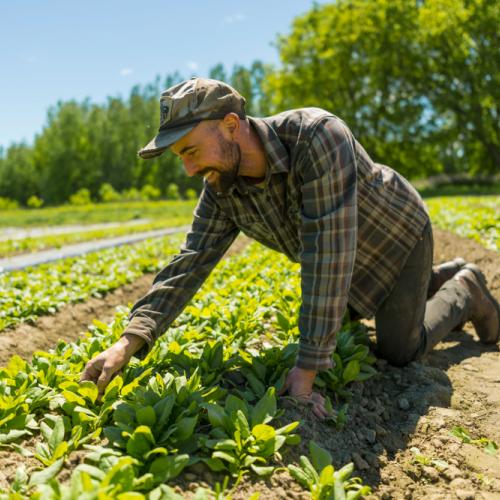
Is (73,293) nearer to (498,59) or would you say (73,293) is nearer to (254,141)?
(254,141)

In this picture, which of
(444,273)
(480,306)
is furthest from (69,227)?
(480,306)

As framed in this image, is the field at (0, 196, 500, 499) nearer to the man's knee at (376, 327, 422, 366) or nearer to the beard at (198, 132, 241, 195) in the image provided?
the man's knee at (376, 327, 422, 366)

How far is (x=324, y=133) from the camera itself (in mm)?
2434

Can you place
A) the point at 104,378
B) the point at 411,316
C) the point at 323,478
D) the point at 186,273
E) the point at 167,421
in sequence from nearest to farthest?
the point at 323,478
the point at 167,421
the point at 104,378
the point at 186,273
the point at 411,316

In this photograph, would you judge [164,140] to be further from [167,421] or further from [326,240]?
[167,421]

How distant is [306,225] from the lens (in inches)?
98.3

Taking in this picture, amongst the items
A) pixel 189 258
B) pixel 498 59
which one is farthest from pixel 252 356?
pixel 498 59

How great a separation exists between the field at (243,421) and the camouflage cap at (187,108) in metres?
1.13

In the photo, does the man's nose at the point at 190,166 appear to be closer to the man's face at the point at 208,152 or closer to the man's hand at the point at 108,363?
the man's face at the point at 208,152

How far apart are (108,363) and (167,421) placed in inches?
19.2

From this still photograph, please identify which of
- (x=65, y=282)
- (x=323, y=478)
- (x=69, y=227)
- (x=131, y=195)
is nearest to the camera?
(x=323, y=478)

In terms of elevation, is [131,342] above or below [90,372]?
above

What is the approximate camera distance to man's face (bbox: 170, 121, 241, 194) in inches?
92.9

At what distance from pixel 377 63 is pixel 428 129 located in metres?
5.27
